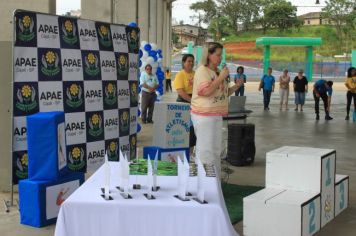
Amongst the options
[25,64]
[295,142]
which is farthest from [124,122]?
[295,142]

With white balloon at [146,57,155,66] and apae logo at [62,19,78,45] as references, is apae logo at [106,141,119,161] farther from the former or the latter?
white balloon at [146,57,155,66]

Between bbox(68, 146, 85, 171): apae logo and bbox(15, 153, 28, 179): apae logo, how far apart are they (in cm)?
55

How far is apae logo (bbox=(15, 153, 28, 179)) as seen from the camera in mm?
5574

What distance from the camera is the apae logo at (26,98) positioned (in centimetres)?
545

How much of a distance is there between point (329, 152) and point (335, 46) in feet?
242

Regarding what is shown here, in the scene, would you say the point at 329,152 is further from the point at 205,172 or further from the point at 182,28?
the point at 182,28

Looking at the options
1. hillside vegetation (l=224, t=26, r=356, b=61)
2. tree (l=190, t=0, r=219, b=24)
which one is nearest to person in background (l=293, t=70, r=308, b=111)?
hillside vegetation (l=224, t=26, r=356, b=61)

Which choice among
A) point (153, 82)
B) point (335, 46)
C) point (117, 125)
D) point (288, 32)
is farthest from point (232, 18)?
point (117, 125)

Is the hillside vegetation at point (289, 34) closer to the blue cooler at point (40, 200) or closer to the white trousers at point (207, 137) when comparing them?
the white trousers at point (207, 137)

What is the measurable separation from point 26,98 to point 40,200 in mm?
1083

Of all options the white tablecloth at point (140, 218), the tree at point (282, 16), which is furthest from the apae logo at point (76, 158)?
the tree at point (282, 16)

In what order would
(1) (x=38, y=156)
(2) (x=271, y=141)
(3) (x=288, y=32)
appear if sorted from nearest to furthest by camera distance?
(1) (x=38, y=156), (2) (x=271, y=141), (3) (x=288, y=32)

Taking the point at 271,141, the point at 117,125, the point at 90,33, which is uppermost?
the point at 90,33

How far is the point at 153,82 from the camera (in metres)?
13.3
